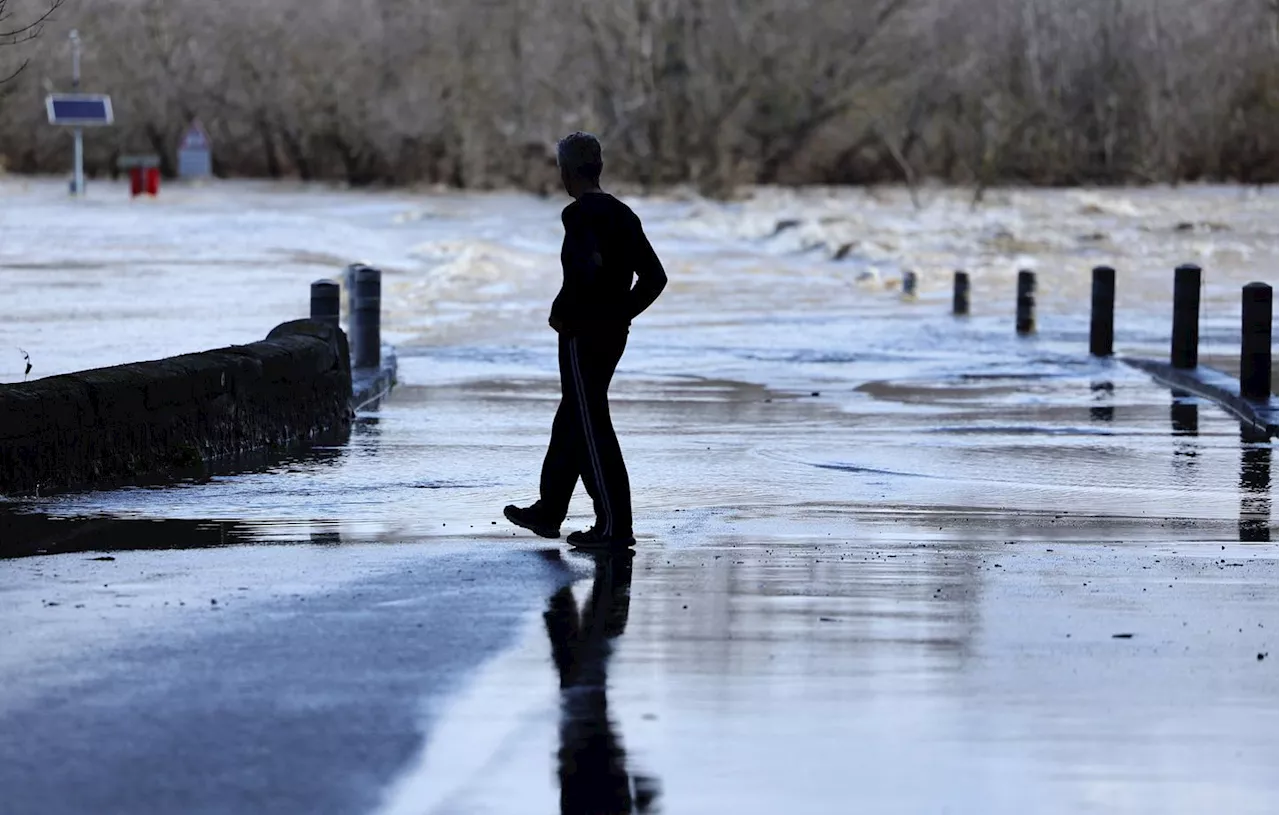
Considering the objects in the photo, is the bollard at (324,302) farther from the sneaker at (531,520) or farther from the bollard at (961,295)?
the bollard at (961,295)

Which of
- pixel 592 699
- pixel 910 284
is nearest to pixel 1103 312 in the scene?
pixel 910 284

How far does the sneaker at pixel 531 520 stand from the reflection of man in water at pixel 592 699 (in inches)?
18.7

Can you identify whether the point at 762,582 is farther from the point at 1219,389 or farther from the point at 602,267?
the point at 1219,389

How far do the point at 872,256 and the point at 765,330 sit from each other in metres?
19.4

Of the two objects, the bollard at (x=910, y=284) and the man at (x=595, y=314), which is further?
the bollard at (x=910, y=284)

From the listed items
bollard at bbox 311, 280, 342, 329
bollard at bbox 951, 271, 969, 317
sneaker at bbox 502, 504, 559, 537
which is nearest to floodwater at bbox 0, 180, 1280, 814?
sneaker at bbox 502, 504, 559, 537

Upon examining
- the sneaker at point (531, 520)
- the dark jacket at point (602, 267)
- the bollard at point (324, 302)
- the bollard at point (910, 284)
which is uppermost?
the dark jacket at point (602, 267)

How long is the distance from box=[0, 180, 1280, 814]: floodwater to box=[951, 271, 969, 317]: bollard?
164 inches

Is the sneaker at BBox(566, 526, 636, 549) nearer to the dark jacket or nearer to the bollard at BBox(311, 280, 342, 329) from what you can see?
the dark jacket

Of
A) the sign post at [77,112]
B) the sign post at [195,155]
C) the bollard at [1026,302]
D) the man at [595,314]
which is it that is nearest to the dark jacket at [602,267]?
the man at [595,314]

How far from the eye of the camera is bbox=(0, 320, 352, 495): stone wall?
1272cm

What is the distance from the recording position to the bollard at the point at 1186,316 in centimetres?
2184

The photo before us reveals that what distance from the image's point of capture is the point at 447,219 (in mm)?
69438

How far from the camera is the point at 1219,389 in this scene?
2014cm
